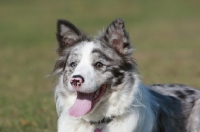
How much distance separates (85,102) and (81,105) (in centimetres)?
7

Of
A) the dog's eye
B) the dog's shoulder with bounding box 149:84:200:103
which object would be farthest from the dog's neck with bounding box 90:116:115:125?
the dog's shoulder with bounding box 149:84:200:103

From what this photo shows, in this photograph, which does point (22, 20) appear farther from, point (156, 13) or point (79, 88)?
point (79, 88)

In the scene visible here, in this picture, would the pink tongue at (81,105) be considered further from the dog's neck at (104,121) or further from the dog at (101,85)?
the dog's neck at (104,121)

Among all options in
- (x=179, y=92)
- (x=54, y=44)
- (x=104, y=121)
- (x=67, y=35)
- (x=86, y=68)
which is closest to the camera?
(x=86, y=68)

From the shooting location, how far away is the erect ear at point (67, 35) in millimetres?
7098

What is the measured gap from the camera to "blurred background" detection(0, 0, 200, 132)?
1121 centimetres

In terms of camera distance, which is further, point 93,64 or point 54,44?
point 54,44

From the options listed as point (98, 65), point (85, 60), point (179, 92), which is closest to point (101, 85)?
point (98, 65)

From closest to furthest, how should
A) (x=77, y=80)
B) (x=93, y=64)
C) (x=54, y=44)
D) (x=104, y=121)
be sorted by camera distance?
(x=77, y=80) < (x=93, y=64) < (x=104, y=121) < (x=54, y=44)

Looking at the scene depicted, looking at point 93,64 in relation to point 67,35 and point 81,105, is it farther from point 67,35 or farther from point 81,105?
point 67,35

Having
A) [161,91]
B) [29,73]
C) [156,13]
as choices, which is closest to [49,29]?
[156,13]

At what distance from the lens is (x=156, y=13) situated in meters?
39.4

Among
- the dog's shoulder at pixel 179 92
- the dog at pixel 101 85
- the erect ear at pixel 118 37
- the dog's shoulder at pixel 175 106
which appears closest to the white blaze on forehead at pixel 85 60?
the dog at pixel 101 85

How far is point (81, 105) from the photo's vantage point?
21.4 ft
